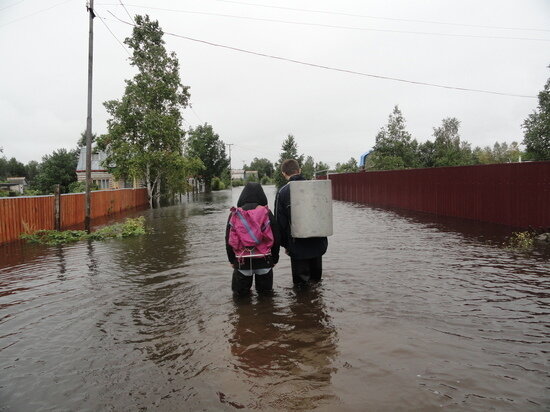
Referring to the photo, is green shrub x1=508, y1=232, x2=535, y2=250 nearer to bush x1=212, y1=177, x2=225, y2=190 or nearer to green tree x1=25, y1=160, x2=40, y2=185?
bush x1=212, y1=177, x2=225, y2=190

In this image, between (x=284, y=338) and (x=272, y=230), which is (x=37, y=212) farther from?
(x=284, y=338)

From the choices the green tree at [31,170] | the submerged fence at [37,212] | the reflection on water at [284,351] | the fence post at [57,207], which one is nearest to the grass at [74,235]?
the submerged fence at [37,212]

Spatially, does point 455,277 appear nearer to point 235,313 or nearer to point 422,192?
point 235,313

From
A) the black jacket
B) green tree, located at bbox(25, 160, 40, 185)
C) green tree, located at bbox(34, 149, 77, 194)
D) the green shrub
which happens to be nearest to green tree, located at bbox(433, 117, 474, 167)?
the green shrub

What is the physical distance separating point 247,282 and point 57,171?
174 feet

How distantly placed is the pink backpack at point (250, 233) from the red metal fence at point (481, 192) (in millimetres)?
9272

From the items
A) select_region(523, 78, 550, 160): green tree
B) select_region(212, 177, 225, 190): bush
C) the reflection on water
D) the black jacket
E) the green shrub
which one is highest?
select_region(523, 78, 550, 160): green tree

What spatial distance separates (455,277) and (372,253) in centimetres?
240

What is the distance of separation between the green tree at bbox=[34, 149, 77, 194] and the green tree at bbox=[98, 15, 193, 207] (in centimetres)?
2673

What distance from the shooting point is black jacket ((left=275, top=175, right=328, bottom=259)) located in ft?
16.7

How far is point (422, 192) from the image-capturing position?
17500 mm

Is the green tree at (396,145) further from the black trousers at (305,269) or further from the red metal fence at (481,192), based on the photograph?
the black trousers at (305,269)

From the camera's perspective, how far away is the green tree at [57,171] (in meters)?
49.2

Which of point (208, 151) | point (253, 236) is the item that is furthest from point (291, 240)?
point (208, 151)
